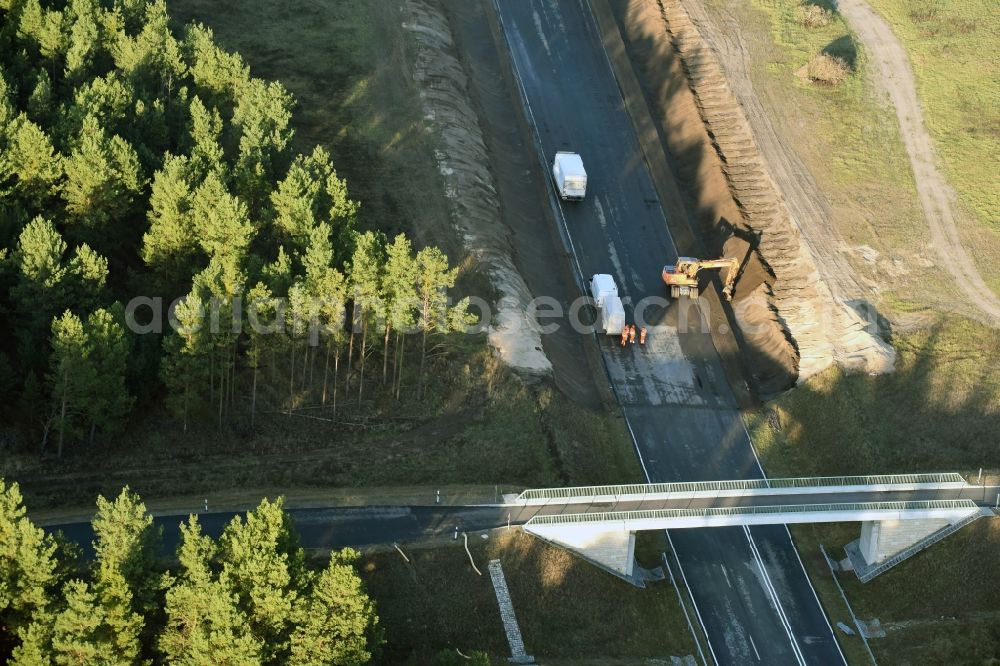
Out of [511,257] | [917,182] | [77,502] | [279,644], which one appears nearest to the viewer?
[279,644]

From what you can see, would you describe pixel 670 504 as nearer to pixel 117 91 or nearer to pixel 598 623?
pixel 598 623

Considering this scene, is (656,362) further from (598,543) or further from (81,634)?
(81,634)

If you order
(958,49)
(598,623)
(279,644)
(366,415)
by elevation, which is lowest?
(958,49)

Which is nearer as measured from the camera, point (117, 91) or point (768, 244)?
point (117, 91)

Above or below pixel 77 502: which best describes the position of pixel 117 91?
above

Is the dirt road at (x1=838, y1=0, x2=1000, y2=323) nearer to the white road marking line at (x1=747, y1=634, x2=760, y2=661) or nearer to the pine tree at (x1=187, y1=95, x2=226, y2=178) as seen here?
the white road marking line at (x1=747, y1=634, x2=760, y2=661)

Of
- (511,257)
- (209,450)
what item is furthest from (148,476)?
(511,257)

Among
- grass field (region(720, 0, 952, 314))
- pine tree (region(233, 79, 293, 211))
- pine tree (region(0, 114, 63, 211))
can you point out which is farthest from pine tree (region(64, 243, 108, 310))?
grass field (region(720, 0, 952, 314))
